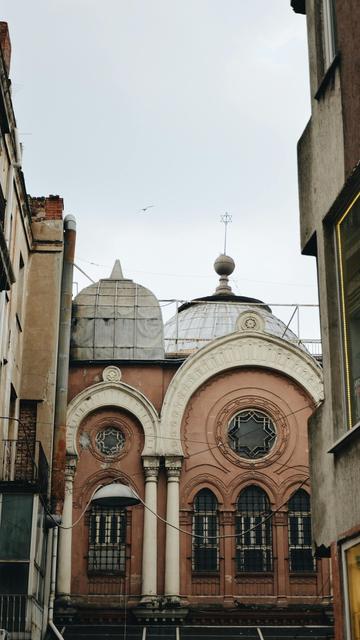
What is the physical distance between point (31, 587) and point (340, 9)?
1265 centimetres

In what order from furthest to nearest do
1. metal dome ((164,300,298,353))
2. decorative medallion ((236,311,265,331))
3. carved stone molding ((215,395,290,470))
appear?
metal dome ((164,300,298,353)), decorative medallion ((236,311,265,331)), carved stone molding ((215,395,290,470))

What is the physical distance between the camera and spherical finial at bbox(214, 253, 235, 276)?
40.0 m

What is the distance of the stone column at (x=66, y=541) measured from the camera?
2666cm

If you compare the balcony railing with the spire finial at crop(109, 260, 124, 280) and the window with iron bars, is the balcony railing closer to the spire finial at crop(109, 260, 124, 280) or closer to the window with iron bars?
the window with iron bars

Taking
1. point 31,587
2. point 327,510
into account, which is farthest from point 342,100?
point 31,587

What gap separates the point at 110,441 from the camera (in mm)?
28953

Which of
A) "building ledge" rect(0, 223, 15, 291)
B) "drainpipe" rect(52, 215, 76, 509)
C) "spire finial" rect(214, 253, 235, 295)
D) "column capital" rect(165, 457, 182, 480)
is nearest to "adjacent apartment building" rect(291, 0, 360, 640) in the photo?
"building ledge" rect(0, 223, 15, 291)

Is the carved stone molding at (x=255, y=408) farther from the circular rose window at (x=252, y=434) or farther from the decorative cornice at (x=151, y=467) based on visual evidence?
the decorative cornice at (x=151, y=467)

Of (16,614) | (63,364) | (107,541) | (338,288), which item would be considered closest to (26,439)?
(63,364)

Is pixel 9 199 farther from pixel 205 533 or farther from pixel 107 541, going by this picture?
pixel 205 533

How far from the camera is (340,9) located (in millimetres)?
10555

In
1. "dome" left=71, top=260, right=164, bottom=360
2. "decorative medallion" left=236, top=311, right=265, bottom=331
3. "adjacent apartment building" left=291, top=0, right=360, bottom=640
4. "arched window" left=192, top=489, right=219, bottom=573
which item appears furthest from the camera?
"dome" left=71, top=260, right=164, bottom=360

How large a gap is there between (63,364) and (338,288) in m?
16.9

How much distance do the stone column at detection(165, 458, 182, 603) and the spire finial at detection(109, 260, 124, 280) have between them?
714 centimetres
